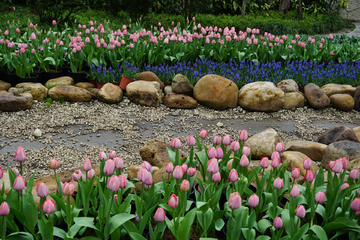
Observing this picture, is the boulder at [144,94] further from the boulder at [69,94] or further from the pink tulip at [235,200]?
the pink tulip at [235,200]

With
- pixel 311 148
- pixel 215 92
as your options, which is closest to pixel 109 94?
pixel 215 92

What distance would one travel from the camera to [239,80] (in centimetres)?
607

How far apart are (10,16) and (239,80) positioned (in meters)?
8.78

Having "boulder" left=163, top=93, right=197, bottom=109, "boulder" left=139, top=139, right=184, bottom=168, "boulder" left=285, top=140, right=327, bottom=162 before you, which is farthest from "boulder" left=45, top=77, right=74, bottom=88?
"boulder" left=285, top=140, right=327, bottom=162

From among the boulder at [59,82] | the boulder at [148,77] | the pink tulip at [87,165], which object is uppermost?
the pink tulip at [87,165]

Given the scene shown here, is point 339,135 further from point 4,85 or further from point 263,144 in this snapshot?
point 4,85

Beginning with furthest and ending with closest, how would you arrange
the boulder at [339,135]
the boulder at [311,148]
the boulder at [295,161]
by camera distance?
1. the boulder at [339,135]
2. the boulder at [311,148]
3. the boulder at [295,161]

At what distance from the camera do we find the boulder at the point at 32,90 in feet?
17.3

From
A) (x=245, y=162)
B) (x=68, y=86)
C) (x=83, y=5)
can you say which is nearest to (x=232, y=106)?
(x=68, y=86)

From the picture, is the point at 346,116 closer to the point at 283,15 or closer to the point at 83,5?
the point at 83,5

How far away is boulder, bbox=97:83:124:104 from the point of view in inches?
211

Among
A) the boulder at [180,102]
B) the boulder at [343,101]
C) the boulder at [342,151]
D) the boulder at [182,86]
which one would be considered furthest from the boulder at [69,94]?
the boulder at [343,101]

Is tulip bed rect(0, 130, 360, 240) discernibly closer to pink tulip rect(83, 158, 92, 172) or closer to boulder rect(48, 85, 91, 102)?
pink tulip rect(83, 158, 92, 172)

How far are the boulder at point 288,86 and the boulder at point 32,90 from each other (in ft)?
12.3
